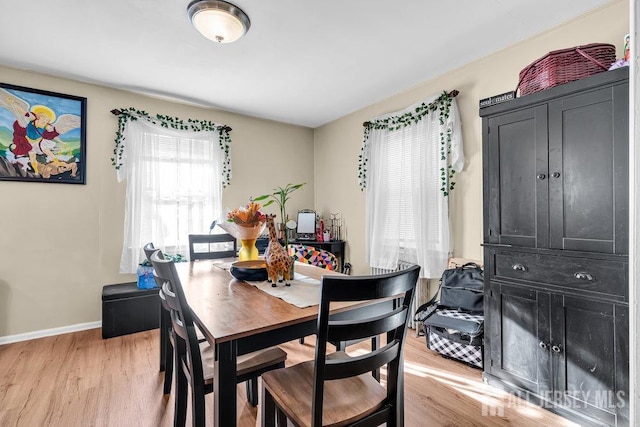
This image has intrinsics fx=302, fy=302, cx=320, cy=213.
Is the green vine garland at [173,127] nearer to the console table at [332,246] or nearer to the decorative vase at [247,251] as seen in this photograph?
the console table at [332,246]

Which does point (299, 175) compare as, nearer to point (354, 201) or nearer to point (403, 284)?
point (354, 201)

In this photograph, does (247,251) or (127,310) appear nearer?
(247,251)

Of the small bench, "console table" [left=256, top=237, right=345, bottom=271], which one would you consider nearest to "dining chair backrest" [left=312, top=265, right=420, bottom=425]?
Result: the small bench

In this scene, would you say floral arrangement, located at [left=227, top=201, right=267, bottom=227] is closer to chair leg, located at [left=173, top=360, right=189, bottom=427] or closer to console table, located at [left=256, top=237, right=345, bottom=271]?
chair leg, located at [left=173, top=360, right=189, bottom=427]

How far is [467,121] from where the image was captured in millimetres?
2791

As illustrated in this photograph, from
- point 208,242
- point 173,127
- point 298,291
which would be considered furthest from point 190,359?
point 173,127

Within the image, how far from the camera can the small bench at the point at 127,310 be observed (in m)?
2.92

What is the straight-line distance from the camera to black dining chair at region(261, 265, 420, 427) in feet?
3.27

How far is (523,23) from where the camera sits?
2.21m

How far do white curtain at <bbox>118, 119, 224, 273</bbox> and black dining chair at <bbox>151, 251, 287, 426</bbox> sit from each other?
2.16 metres

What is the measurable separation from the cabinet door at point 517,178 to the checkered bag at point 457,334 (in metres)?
0.71

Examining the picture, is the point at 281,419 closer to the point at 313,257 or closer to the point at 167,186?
the point at 313,257

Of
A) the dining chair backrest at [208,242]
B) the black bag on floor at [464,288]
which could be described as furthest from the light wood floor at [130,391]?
the dining chair backrest at [208,242]

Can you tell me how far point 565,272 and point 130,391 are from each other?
287 cm
